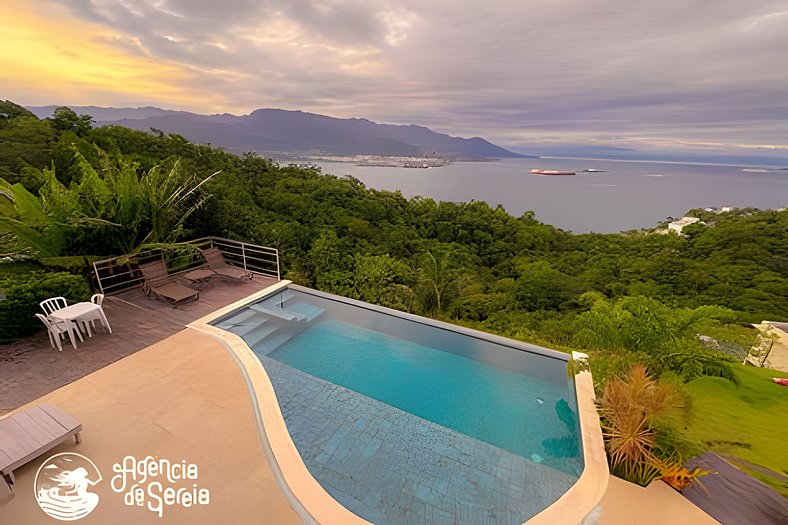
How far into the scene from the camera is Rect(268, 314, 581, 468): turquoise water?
383 centimetres

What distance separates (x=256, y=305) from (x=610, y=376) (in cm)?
564

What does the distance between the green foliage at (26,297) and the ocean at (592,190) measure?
2377 centimetres

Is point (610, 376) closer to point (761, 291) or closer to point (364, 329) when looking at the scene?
point (364, 329)

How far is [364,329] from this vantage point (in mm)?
5953

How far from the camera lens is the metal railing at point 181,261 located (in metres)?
6.09

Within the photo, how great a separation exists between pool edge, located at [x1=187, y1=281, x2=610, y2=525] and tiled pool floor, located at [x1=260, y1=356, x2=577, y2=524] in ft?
0.31

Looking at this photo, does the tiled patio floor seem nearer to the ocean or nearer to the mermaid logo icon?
the mermaid logo icon

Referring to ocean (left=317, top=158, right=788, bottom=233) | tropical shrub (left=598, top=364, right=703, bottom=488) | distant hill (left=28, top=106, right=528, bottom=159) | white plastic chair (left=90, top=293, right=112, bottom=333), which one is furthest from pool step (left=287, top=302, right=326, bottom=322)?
distant hill (left=28, top=106, right=528, bottom=159)

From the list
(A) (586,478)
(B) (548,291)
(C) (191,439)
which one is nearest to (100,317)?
(C) (191,439)

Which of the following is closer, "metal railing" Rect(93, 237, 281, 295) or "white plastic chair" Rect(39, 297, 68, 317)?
"white plastic chair" Rect(39, 297, 68, 317)

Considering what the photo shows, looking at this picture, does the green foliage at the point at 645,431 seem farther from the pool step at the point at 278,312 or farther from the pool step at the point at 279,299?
the pool step at the point at 279,299

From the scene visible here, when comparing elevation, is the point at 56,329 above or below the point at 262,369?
above

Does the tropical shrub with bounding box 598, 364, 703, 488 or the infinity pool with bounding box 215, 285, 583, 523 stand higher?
the tropical shrub with bounding box 598, 364, 703, 488

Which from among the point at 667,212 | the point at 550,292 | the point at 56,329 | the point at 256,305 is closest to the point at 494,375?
the point at 256,305
